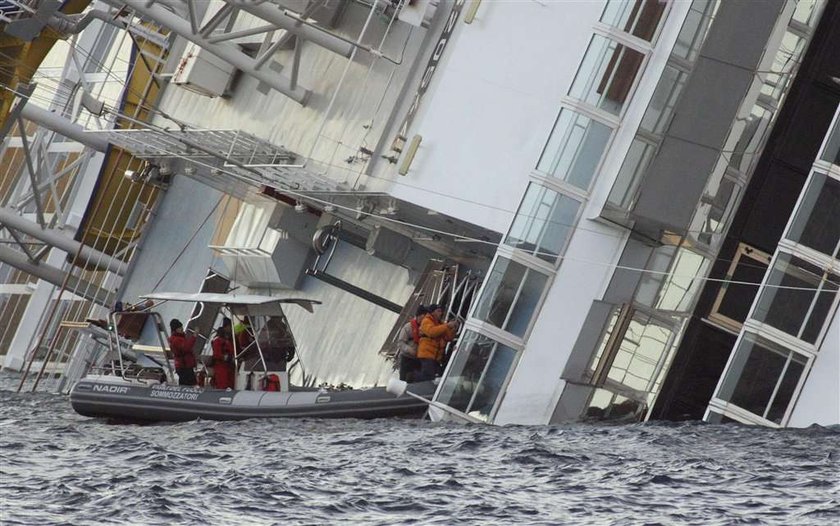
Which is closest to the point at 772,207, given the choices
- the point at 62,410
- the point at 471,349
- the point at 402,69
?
the point at 471,349

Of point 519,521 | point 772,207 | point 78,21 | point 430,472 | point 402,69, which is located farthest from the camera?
point 78,21

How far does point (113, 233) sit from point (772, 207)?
20300 millimetres

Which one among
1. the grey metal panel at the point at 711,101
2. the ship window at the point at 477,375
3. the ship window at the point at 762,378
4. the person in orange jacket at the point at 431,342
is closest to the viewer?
the ship window at the point at 762,378

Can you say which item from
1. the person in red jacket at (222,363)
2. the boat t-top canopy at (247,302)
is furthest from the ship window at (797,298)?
the person in red jacket at (222,363)

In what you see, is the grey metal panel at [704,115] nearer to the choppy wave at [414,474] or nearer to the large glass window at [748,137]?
the large glass window at [748,137]

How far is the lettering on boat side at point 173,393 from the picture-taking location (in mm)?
26625

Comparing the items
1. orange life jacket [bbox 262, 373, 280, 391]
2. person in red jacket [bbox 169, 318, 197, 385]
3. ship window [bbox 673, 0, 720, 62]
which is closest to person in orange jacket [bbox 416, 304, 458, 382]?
orange life jacket [bbox 262, 373, 280, 391]

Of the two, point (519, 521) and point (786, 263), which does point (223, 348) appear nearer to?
point (786, 263)

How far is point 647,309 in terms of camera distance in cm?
2664

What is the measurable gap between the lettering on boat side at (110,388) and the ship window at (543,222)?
6208 mm

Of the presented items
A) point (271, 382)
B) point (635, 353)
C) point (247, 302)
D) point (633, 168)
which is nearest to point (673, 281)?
point (635, 353)

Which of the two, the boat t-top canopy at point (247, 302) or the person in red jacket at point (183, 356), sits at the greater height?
the boat t-top canopy at point (247, 302)

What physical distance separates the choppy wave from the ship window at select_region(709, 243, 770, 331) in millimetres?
1849

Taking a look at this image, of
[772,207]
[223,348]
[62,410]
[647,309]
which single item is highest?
[772,207]
